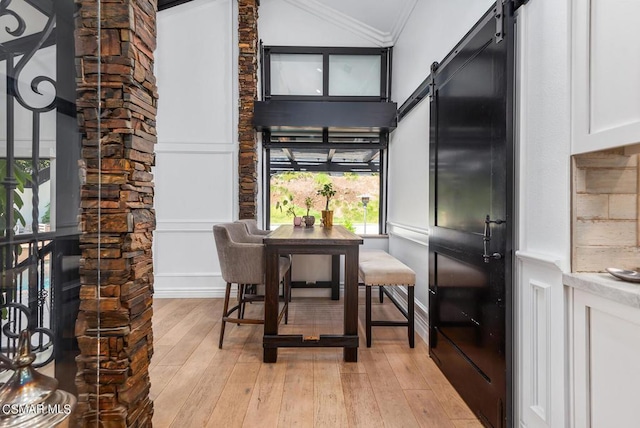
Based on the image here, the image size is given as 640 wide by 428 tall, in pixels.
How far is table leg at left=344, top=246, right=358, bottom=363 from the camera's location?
8.50 feet

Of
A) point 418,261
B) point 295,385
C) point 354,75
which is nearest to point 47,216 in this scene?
point 295,385

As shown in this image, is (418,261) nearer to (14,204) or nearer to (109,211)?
(109,211)

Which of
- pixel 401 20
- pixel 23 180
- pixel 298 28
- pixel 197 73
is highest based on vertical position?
pixel 298 28

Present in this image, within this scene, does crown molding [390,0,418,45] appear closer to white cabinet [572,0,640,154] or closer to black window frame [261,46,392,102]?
black window frame [261,46,392,102]

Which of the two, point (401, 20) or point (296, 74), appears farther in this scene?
point (296, 74)

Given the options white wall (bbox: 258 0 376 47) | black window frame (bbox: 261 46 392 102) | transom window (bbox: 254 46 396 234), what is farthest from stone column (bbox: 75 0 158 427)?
white wall (bbox: 258 0 376 47)

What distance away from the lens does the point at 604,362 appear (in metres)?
1.15

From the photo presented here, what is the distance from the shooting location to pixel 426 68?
3119 mm

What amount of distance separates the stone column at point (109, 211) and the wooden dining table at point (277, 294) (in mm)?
1243

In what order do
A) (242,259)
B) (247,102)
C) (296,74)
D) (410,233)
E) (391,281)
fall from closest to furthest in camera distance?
(242,259) → (391,281) → (410,233) → (247,102) → (296,74)

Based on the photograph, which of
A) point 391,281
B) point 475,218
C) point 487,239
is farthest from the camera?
point 391,281

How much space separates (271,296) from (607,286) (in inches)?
80.2

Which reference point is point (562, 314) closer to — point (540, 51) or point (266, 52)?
point (540, 51)

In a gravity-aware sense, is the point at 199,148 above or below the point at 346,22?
below
